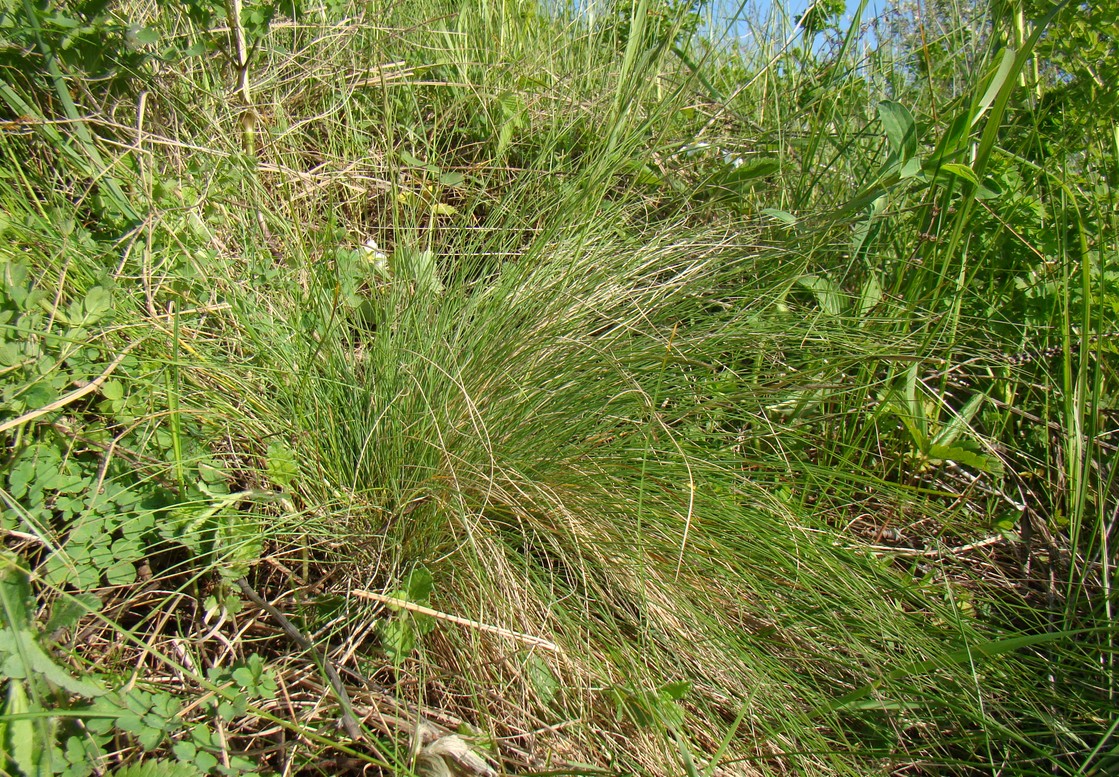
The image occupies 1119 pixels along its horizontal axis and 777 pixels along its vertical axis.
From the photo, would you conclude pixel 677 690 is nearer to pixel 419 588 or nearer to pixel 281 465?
pixel 419 588

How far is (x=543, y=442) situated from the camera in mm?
1277

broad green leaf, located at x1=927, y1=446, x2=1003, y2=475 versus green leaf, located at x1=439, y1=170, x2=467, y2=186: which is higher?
green leaf, located at x1=439, y1=170, x2=467, y2=186

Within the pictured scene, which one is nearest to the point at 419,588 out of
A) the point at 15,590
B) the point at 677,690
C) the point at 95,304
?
the point at 677,690

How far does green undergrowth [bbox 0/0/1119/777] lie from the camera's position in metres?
1.10

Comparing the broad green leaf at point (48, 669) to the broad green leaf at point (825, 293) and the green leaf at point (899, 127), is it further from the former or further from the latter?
the green leaf at point (899, 127)

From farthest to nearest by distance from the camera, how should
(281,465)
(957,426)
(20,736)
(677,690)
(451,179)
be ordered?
(451,179) → (957,426) → (281,465) → (677,690) → (20,736)

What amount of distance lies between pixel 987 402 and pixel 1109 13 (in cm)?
81

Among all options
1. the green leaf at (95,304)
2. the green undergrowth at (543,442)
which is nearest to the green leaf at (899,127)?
the green undergrowth at (543,442)

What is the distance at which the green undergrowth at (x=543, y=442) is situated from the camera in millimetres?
1101

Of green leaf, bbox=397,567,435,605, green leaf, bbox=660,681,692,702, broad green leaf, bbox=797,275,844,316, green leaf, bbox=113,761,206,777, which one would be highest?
broad green leaf, bbox=797,275,844,316

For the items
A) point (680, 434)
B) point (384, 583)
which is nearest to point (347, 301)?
point (384, 583)

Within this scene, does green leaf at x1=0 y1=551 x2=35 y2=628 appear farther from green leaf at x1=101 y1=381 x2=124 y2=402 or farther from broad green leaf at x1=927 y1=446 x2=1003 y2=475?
broad green leaf at x1=927 y1=446 x2=1003 y2=475

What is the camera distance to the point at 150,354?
1.26 metres

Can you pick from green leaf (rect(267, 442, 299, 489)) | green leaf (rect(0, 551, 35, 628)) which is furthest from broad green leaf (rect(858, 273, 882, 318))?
green leaf (rect(0, 551, 35, 628))
